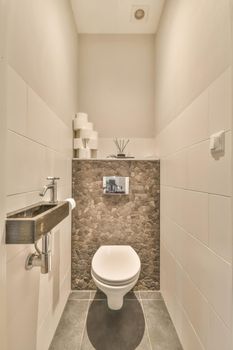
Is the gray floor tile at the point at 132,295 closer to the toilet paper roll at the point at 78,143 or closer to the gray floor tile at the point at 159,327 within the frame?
the gray floor tile at the point at 159,327

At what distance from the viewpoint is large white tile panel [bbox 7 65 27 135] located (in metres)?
0.79

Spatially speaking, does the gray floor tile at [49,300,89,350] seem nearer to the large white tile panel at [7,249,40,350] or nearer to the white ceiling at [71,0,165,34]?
the large white tile panel at [7,249,40,350]

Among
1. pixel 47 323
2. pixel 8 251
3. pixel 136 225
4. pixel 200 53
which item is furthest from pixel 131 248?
pixel 200 53

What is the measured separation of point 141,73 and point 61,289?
7.29ft

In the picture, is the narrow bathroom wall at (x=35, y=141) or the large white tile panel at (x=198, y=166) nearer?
the narrow bathroom wall at (x=35, y=141)

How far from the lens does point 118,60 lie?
2.23 m

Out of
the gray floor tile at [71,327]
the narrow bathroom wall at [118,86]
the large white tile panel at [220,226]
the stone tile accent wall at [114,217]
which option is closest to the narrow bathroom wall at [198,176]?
the large white tile panel at [220,226]

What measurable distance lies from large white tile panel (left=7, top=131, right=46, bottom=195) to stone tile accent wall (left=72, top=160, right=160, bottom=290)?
0.81 m

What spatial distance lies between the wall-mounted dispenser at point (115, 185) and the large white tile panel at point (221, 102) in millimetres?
1089

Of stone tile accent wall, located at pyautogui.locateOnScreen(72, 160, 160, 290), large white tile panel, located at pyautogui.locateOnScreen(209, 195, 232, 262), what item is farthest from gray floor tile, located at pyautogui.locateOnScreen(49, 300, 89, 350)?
large white tile panel, located at pyautogui.locateOnScreen(209, 195, 232, 262)

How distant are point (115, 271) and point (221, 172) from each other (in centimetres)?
116

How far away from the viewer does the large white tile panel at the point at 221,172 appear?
783 mm

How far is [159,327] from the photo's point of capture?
1470 mm

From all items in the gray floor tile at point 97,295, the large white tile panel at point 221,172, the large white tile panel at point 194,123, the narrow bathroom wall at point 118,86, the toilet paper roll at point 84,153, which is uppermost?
the narrow bathroom wall at point 118,86
